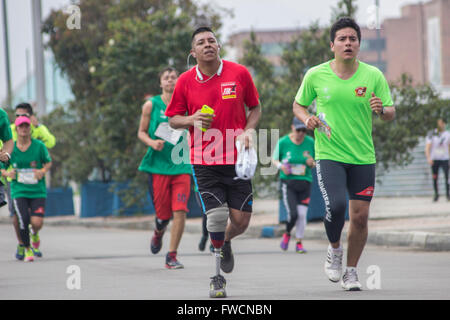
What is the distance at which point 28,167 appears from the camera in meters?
11.0

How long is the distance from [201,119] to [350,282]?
1767 mm

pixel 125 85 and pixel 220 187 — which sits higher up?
pixel 125 85

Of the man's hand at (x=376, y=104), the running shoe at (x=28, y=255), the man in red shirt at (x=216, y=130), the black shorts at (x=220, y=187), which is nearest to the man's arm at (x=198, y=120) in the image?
the man in red shirt at (x=216, y=130)

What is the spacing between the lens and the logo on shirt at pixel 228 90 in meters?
6.94

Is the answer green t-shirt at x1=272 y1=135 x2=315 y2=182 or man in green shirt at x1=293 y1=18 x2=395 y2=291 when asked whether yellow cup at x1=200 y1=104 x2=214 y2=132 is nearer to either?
man in green shirt at x1=293 y1=18 x2=395 y2=291

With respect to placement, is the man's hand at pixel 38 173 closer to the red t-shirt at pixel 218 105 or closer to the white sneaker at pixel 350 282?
the red t-shirt at pixel 218 105

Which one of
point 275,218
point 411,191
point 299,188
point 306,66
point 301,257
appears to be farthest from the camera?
point 411,191

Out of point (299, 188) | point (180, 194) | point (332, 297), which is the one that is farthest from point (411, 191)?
point (332, 297)

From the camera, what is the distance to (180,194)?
378 inches

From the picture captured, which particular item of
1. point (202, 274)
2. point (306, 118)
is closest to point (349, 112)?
point (306, 118)

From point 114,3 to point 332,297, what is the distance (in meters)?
17.5

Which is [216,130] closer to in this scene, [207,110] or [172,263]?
[207,110]

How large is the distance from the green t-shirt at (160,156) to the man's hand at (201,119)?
2804mm

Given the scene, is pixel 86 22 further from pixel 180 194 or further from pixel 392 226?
pixel 180 194
